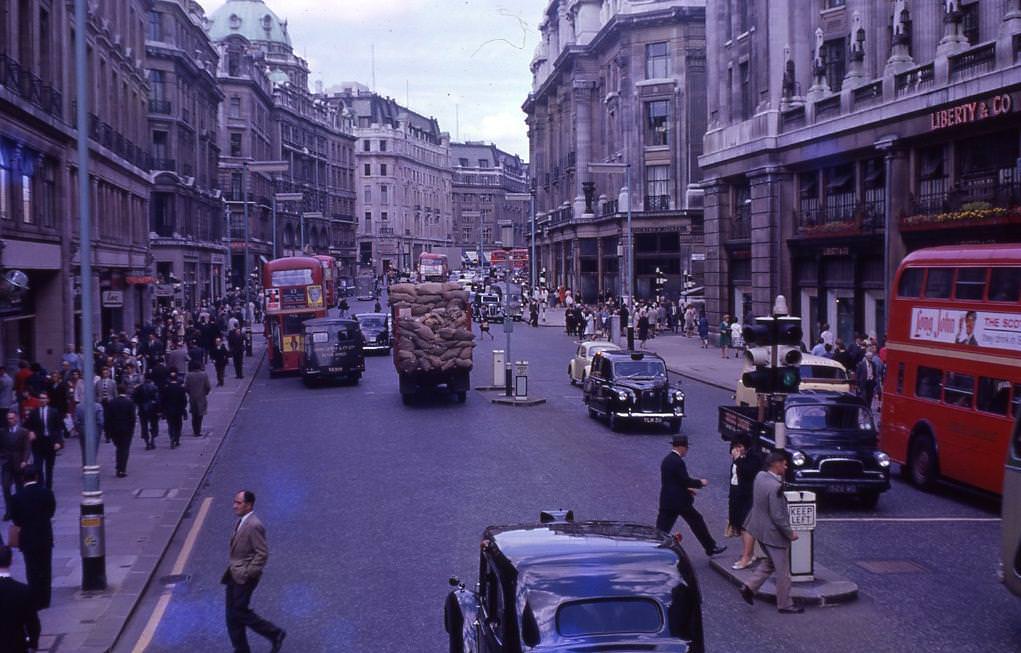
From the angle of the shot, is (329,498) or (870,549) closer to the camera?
(870,549)

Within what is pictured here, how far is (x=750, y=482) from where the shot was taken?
14.5 m

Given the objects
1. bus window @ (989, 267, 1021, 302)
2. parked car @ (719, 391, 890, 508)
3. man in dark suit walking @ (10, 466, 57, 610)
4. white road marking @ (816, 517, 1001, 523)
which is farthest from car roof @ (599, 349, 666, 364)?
man in dark suit walking @ (10, 466, 57, 610)

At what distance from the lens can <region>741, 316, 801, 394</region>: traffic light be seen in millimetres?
13992

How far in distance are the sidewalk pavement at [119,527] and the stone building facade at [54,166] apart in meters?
5.51

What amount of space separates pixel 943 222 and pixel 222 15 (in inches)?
4134

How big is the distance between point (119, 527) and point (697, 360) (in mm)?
31919

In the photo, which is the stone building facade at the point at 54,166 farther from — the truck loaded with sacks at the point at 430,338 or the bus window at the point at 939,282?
the bus window at the point at 939,282

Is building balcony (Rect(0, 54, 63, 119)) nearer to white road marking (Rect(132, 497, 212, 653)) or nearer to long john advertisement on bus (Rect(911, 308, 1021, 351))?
white road marking (Rect(132, 497, 212, 653))

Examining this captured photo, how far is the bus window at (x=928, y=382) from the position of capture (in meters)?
19.6

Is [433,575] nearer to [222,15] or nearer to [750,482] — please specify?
[750,482]

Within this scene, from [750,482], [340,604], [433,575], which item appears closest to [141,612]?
[340,604]

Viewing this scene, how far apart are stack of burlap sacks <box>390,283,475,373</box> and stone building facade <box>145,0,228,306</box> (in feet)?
100

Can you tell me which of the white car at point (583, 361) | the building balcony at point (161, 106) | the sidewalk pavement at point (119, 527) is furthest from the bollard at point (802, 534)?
the building balcony at point (161, 106)

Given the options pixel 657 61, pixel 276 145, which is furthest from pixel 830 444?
pixel 276 145
